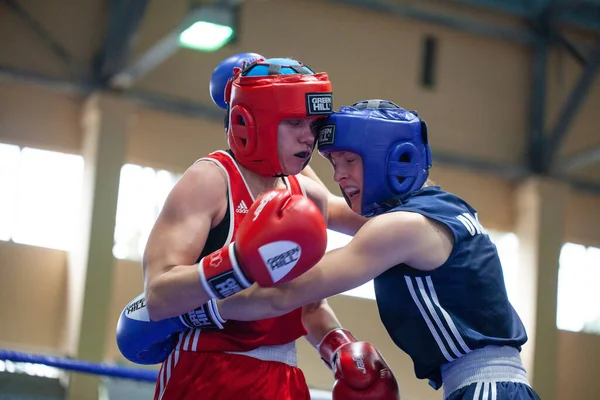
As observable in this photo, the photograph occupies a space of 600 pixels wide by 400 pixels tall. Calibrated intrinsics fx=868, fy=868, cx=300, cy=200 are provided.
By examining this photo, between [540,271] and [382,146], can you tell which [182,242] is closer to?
[382,146]

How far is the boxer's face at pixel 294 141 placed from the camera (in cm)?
241

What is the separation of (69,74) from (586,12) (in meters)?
5.65

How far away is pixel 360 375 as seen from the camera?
241 centimetres

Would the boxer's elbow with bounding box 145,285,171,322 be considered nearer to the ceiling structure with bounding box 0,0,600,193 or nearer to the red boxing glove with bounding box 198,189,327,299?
the red boxing glove with bounding box 198,189,327,299

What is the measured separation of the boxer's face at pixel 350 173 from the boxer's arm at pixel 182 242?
0.32 metres

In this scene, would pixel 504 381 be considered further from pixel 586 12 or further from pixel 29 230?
pixel 586 12

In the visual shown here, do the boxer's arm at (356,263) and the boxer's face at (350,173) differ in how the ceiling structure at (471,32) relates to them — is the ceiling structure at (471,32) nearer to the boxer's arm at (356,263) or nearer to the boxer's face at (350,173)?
the boxer's face at (350,173)

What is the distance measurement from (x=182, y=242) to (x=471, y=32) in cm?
797

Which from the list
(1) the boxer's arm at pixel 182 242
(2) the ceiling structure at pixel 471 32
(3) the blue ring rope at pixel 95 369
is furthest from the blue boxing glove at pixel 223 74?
(2) the ceiling structure at pixel 471 32

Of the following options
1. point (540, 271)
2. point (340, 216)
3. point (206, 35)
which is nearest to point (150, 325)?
point (340, 216)

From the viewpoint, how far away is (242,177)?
96.2 inches

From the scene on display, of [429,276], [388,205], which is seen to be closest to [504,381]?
[429,276]

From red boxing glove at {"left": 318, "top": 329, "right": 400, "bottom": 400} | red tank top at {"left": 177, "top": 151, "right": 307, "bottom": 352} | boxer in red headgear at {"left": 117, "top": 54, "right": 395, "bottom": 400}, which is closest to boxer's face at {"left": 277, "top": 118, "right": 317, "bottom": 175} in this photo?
boxer in red headgear at {"left": 117, "top": 54, "right": 395, "bottom": 400}

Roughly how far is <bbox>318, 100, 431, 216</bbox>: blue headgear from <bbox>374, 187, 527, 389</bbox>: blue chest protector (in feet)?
0.25
